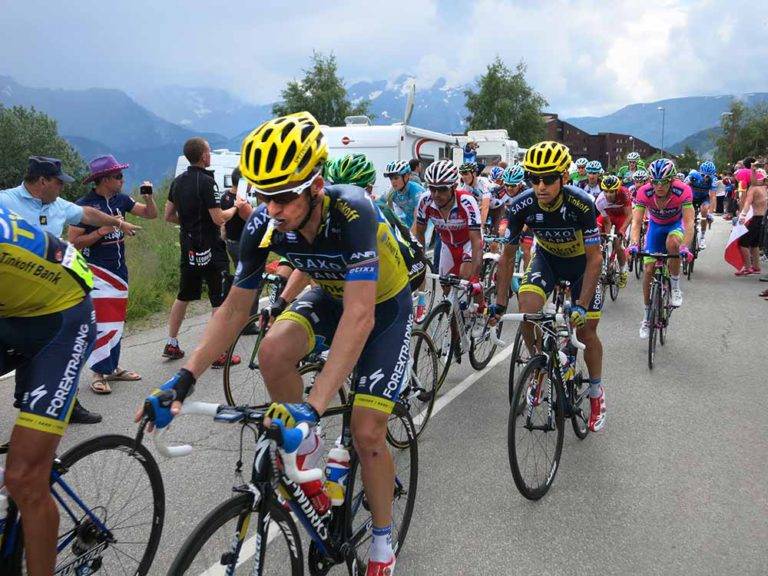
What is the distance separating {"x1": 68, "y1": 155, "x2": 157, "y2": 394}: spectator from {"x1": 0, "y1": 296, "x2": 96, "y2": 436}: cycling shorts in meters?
2.83

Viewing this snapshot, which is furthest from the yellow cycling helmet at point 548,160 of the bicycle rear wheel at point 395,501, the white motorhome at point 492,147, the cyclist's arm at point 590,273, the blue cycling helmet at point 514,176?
the white motorhome at point 492,147

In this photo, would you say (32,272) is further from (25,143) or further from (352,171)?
(25,143)

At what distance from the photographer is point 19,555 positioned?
2.34 m

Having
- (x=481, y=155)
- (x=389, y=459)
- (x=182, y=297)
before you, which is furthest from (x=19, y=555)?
(x=481, y=155)

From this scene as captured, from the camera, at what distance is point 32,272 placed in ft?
7.97

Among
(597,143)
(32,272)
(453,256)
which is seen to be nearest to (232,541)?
(32,272)

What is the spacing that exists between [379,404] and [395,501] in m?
0.73

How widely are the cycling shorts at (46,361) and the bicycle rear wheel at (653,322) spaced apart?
560 cm

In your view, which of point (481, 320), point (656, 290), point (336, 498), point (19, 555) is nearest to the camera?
point (19, 555)

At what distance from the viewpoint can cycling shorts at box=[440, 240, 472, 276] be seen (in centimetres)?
653

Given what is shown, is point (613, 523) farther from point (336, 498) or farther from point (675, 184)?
point (675, 184)

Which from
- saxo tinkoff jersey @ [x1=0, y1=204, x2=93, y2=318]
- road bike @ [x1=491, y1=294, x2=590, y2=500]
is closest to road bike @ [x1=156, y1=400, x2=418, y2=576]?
saxo tinkoff jersey @ [x1=0, y1=204, x2=93, y2=318]

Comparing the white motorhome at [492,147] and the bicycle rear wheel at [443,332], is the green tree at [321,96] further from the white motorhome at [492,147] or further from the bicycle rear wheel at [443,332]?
the bicycle rear wheel at [443,332]

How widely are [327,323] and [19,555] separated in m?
1.71
